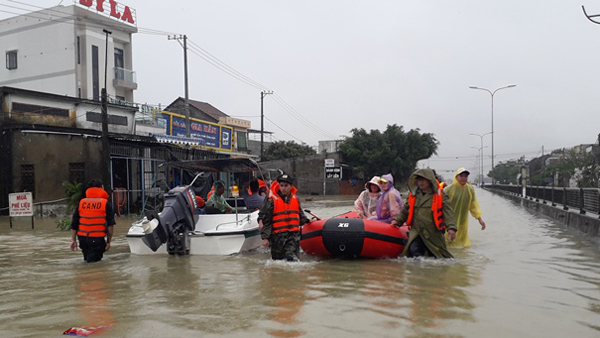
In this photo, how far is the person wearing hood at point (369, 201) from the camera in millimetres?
8742

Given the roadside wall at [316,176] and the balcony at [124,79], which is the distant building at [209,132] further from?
the roadside wall at [316,176]

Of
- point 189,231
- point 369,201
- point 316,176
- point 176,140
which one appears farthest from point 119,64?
point 369,201

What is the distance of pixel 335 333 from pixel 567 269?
4.64 meters

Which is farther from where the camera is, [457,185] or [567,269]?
[457,185]

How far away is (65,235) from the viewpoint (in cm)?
1288

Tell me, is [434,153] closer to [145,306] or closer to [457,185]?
[457,185]

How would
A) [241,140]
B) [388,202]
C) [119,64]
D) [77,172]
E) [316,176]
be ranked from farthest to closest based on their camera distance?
[316,176] < [241,140] < [119,64] < [77,172] < [388,202]

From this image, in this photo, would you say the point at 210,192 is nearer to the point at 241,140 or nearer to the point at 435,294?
the point at 435,294

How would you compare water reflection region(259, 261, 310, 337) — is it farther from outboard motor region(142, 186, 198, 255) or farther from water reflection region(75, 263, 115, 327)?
outboard motor region(142, 186, 198, 255)

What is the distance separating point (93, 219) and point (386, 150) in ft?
122

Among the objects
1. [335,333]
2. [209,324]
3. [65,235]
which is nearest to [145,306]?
[209,324]

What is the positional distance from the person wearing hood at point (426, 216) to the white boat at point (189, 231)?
8.81ft

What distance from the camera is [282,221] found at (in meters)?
7.18

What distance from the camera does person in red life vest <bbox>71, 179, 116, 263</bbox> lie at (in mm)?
7332
